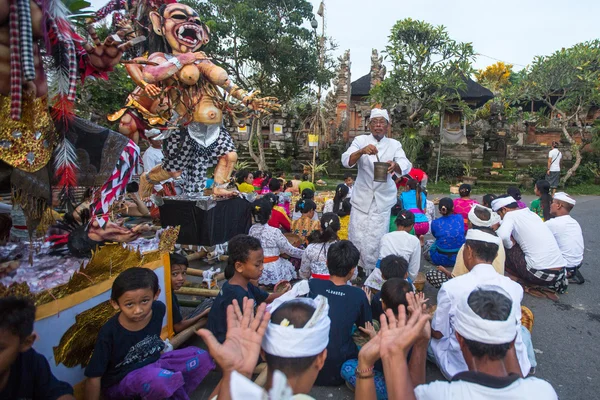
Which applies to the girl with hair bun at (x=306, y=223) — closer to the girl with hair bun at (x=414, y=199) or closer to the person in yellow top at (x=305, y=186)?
the girl with hair bun at (x=414, y=199)

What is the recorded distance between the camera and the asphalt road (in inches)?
106

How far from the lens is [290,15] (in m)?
16.0

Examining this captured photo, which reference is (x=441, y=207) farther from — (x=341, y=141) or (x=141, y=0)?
(x=341, y=141)

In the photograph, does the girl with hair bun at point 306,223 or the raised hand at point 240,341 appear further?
the girl with hair bun at point 306,223

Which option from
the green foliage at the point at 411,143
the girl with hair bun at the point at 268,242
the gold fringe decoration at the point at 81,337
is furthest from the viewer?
the green foliage at the point at 411,143

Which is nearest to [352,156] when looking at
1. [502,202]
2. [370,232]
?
[370,232]

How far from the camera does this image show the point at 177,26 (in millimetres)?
4562

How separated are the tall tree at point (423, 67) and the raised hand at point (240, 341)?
1426 cm

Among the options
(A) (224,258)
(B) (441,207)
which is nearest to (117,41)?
(A) (224,258)

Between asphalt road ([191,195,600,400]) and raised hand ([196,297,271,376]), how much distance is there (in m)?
1.47

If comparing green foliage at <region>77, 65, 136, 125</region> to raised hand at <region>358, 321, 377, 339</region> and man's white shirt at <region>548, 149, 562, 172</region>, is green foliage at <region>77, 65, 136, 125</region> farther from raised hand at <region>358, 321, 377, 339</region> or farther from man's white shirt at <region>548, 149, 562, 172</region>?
man's white shirt at <region>548, 149, 562, 172</region>

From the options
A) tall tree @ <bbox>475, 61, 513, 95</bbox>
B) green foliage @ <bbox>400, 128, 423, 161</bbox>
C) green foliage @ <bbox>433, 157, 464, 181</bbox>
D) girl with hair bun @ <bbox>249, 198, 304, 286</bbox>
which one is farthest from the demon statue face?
tall tree @ <bbox>475, 61, 513, 95</bbox>

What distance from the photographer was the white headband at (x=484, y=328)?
61.5 inches

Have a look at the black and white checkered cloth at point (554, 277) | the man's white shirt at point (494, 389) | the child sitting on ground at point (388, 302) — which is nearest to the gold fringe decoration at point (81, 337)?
the child sitting on ground at point (388, 302)
